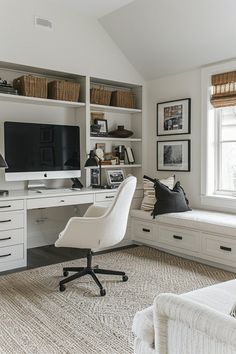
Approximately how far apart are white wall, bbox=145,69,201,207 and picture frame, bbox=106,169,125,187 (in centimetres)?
50

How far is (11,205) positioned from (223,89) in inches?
107

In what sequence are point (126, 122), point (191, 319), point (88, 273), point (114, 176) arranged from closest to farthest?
point (191, 319) < point (88, 273) < point (114, 176) < point (126, 122)

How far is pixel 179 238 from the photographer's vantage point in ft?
13.5

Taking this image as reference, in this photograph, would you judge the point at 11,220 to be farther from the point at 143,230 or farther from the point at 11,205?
the point at 143,230

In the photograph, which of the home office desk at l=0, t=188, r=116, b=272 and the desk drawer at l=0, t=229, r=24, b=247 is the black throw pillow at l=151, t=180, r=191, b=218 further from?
the desk drawer at l=0, t=229, r=24, b=247

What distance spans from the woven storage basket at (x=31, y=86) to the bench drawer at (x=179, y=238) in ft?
6.99

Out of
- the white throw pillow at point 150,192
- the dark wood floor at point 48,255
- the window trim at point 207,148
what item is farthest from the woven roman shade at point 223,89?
the dark wood floor at point 48,255

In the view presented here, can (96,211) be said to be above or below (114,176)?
below

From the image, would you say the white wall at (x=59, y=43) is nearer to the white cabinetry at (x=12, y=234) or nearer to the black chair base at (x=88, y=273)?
the white cabinetry at (x=12, y=234)

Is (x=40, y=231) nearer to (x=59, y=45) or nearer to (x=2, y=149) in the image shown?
(x=2, y=149)

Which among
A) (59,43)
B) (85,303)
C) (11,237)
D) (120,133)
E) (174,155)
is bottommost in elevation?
(85,303)

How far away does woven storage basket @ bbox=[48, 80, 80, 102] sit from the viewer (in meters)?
4.34

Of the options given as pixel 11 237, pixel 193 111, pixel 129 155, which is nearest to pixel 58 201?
pixel 11 237

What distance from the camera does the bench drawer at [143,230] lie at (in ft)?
14.7
